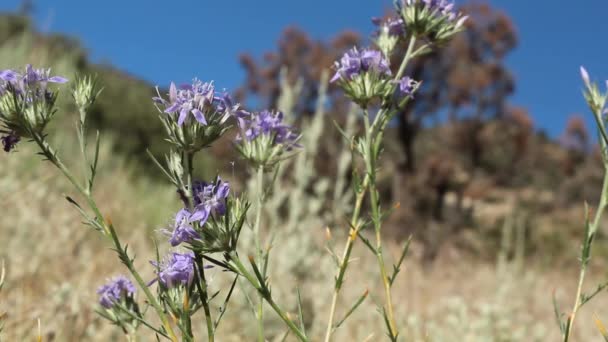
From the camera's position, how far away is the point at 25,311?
215 cm

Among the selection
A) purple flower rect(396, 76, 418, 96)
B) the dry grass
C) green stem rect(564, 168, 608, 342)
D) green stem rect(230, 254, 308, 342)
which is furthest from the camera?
the dry grass

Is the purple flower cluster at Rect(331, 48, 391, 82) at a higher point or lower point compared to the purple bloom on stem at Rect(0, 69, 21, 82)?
higher

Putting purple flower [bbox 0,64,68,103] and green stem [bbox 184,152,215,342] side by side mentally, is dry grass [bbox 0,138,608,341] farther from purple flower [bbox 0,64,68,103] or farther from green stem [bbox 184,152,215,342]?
purple flower [bbox 0,64,68,103]

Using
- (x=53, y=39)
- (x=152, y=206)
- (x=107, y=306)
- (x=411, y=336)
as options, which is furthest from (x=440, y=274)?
(x=53, y=39)

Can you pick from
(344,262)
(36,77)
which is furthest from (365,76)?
(36,77)

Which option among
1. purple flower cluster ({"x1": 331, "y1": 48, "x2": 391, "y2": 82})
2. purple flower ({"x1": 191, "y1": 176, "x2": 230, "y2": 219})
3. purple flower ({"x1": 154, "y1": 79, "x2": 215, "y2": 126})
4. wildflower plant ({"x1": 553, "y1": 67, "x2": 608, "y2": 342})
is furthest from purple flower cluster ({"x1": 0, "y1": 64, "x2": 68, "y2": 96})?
wildflower plant ({"x1": 553, "y1": 67, "x2": 608, "y2": 342})

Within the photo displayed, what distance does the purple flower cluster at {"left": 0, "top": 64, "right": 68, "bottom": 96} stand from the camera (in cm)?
99

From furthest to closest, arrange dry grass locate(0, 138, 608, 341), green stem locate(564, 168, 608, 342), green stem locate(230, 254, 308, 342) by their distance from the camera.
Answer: dry grass locate(0, 138, 608, 341), green stem locate(564, 168, 608, 342), green stem locate(230, 254, 308, 342)

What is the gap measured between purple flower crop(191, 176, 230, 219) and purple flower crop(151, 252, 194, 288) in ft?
0.32

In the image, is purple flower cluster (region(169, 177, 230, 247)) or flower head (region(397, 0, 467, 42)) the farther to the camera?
flower head (region(397, 0, 467, 42))

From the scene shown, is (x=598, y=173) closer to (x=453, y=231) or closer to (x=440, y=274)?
(x=453, y=231)

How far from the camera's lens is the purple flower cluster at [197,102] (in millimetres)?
972

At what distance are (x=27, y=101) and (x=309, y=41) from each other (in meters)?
18.4

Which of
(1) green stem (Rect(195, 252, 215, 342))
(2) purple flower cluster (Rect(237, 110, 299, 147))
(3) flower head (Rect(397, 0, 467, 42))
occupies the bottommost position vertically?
(1) green stem (Rect(195, 252, 215, 342))
